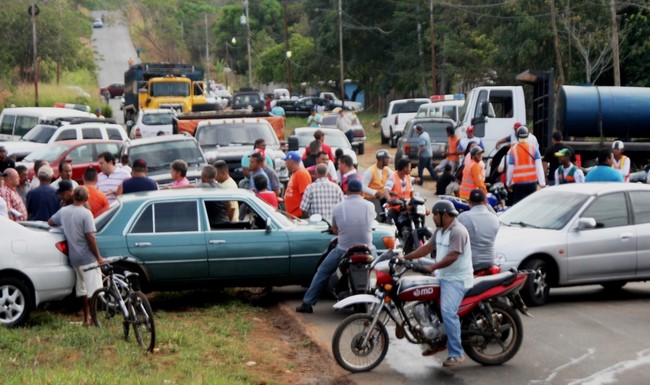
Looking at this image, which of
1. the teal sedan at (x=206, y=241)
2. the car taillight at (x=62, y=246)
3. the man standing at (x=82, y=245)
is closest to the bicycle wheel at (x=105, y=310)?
the man standing at (x=82, y=245)

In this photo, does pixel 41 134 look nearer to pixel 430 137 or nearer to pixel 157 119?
pixel 157 119

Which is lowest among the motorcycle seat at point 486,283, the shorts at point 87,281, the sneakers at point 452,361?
the sneakers at point 452,361

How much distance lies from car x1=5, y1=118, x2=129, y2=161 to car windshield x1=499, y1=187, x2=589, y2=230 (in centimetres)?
1691

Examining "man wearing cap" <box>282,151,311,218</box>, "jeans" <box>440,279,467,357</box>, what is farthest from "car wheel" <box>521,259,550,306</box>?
"man wearing cap" <box>282,151,311,218</box>

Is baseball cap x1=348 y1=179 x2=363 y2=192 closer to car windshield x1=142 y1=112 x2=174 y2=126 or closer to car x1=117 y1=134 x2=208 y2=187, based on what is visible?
car x1=117 y1=134 x2=208 y2=187

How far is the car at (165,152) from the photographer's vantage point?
72.7 ft

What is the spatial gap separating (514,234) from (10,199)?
22.7 feet

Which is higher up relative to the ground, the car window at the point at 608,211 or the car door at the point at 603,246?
the car window at the point at 608,211

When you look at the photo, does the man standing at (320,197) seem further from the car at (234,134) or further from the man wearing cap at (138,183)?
the car at (234,134)

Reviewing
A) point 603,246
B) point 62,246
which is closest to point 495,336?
point 603,246

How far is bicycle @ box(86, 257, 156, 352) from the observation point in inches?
428

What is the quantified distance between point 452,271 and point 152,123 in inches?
1167

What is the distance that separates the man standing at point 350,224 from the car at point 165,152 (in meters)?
9.77

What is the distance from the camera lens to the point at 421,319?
10.2 m
